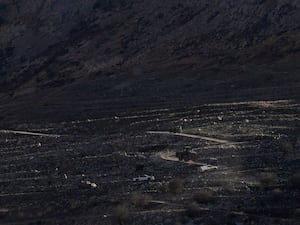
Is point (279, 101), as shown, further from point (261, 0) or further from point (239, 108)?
point (261, 0)

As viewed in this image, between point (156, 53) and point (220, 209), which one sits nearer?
point (220, 209)

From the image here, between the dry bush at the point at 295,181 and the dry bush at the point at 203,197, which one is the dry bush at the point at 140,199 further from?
the dry bush at the point at 295,181

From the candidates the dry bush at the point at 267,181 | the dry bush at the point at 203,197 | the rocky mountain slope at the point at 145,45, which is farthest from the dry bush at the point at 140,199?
the rocky mountain slope at the point at 145,45

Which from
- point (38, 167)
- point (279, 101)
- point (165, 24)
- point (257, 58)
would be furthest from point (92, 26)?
point (38, 167)

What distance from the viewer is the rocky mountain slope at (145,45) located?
50.6 meters

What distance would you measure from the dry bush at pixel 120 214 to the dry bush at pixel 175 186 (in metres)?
1.85

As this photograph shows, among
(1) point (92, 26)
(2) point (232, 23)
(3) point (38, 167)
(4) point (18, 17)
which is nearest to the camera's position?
(3) point (38, 167)

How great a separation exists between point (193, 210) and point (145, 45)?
34.3m

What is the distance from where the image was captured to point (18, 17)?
70.8 metres

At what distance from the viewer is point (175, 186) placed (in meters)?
27.4

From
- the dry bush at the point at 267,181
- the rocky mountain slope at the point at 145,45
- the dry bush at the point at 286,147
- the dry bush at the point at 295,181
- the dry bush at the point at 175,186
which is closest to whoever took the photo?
the dry bush at the point at 295,181

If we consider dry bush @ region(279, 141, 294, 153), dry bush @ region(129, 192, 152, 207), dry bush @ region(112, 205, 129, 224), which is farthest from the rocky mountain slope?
dry bush @ region(112, 205, 129, 224)

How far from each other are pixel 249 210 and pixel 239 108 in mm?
16279

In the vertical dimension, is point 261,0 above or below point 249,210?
above
